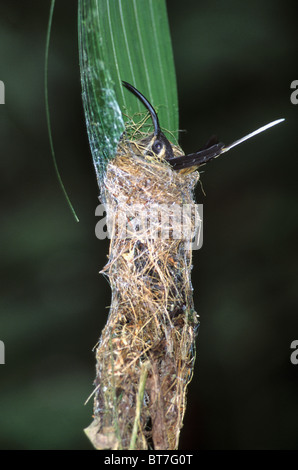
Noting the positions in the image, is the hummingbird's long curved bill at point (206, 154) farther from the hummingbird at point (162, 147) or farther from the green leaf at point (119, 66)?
the green leaf at point (119, 66)

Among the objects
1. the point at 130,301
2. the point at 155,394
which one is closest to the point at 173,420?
the point at 155,394

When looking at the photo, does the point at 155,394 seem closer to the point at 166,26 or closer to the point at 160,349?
the point at 160,349

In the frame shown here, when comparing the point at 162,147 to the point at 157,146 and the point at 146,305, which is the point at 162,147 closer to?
the point at 157,146

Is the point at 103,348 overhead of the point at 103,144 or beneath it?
beneath

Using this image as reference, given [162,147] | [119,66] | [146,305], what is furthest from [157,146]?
[146,305]

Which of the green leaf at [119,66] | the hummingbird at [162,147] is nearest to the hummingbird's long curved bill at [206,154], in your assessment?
the hummingbird at [162,147]

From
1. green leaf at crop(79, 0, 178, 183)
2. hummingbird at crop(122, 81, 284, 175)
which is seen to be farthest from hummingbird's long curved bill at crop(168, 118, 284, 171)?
green leaf at crop(79, 0, 178, 183)

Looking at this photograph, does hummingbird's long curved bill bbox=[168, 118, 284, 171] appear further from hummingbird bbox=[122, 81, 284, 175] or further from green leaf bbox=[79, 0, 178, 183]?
green leaf bbox=[79, 0, 178, 183]
